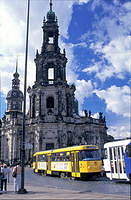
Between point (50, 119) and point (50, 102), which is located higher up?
point (50, 102)

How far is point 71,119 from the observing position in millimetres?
55000

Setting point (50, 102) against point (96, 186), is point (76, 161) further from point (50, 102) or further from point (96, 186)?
point (50, 102)

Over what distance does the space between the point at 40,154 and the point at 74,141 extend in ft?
76.5

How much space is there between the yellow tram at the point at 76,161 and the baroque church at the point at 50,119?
23.5 m

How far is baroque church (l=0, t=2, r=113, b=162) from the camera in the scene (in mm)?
51781

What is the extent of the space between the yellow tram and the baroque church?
76.9 feet

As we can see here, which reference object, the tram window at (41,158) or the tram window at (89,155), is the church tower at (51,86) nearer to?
the tram window at (41,158)

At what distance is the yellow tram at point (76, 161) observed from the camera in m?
21.5

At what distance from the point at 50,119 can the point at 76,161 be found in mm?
30275

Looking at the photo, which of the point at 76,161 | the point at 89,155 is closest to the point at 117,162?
the point at 89,155

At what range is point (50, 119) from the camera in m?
52.3

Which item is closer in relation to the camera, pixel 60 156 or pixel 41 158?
pixel 60 156

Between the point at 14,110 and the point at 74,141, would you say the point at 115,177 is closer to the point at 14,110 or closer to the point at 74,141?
the point at 74,141

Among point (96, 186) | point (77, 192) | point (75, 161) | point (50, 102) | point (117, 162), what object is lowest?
point (96, 186)
